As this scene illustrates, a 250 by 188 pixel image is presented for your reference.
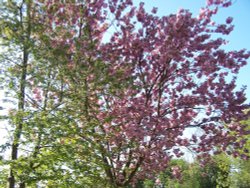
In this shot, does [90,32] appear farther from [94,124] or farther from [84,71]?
[94,124]

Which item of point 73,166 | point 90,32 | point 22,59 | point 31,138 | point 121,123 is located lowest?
point 73,166

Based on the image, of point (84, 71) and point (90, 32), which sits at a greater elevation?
point (90, 32)

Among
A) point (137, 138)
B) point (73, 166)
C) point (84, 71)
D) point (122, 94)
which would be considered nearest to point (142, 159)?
point (137, 138)

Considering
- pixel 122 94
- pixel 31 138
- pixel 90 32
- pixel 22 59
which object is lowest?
pixel 31 138

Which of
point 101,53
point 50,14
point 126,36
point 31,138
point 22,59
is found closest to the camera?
point 31,138

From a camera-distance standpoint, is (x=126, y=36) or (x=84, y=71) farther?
(x=126, y=36)

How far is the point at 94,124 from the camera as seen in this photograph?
10.6m

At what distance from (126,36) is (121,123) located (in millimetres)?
3370

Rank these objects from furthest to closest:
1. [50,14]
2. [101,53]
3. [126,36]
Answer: [126,36]
[101,53]
[50,14]

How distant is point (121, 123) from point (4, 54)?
14.3ft

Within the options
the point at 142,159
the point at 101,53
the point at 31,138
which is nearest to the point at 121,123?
the point at 142,159

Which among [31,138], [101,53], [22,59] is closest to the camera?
[31,138]

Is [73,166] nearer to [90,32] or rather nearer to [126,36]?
[90,32]

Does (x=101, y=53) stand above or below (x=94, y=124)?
above
